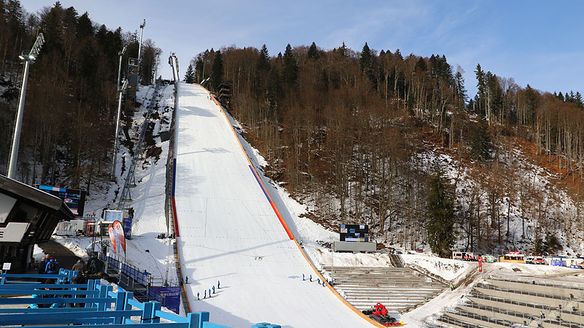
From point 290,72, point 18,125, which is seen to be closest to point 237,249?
point 18,125

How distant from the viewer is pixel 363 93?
210 feet

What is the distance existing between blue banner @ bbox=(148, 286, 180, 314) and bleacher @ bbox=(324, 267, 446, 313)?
381 inches

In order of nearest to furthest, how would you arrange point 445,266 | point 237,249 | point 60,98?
1. point 445,266
2. point 237,249
3. point 60,98

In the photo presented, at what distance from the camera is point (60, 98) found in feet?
122

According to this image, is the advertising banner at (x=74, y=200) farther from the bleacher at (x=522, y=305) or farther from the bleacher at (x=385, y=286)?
the bleacher at (x=522, y=305)

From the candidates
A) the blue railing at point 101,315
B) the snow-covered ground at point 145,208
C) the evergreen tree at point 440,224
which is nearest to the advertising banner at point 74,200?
the snow-covered ground at point 145,208

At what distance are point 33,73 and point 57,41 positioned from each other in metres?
12.8

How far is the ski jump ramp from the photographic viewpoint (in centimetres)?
1892

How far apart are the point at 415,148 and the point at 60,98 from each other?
40541 millimetres

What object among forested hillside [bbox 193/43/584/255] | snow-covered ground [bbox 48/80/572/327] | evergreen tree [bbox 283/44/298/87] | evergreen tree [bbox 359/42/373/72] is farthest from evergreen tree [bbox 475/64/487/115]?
snow-covered ground [bbox 48/80/572/327]

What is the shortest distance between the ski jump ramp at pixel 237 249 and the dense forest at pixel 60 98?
8290 mm

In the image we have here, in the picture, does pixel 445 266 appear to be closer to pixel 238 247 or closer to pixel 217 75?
pixel 238 247

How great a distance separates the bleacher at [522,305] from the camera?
1662 centimetres

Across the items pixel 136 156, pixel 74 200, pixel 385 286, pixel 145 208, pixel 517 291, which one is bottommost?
pixel 385 286
